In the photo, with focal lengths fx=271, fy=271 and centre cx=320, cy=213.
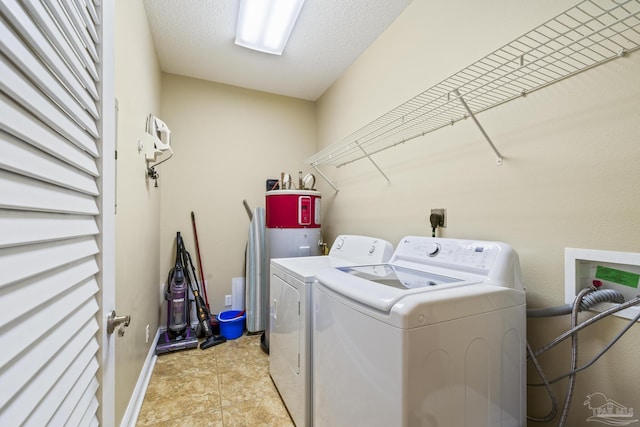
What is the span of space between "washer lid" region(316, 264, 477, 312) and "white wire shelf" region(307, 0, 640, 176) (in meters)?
0.71

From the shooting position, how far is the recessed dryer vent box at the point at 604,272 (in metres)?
0.89

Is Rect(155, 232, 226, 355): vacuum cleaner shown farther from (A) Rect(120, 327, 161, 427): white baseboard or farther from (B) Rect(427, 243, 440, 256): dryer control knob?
(B) Rect(427, 243, 440, 256): dryer control knob

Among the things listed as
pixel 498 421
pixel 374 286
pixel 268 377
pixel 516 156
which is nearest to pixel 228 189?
Answer: pixel 268 377

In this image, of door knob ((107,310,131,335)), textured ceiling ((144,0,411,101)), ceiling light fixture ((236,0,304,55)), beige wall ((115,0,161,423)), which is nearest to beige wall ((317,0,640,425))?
textured ceiling ((144,0,411,101))

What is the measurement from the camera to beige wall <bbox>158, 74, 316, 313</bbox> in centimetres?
279

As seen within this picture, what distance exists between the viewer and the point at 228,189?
3.00m

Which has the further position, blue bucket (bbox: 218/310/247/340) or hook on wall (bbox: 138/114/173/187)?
blue bucket (bbox: 218/310/247/340)

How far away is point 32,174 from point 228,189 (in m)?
2.65

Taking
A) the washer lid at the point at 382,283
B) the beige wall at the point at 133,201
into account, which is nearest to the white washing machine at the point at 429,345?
the washer lid at the point at 382,283

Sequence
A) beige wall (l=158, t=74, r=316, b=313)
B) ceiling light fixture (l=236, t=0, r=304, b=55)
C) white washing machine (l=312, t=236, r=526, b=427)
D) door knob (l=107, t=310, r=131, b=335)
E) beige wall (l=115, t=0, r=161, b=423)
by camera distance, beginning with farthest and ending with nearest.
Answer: beige wall (l=158, t=74, r=316, b=313) → ceiling light fixture (l=236, t=0, r=304, b=55) → beige wall (l=115, t=0, r=161, b=423) → white washing machine (l=312, t=236, r=526, b=427) → door knob (l=107, t=310, r=131, b=335)

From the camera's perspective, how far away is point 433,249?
4.55 feet

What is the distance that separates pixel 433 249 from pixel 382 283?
1.38 ft

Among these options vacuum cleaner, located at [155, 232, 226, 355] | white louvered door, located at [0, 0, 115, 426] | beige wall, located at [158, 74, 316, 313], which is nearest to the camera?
white louvered door, located at [0, 0, 115, 426]

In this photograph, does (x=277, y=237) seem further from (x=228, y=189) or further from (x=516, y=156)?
(x=516, y=156)
